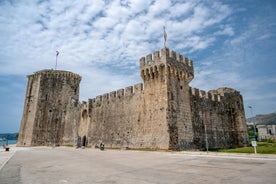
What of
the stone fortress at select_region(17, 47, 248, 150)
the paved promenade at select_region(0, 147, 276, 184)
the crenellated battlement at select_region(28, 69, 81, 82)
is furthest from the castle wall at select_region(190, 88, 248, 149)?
the crenellated battlement at select_region(28, 69, 81, 82)

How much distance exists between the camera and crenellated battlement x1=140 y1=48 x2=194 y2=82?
17.8 m

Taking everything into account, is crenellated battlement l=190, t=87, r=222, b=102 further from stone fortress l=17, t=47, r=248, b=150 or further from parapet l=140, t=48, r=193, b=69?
parapet l=140, t=48, r=193, b=69

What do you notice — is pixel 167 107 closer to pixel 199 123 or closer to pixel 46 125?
pixel 199 123

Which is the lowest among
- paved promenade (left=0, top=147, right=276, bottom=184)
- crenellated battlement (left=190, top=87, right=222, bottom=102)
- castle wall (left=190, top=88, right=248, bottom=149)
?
Answer: paved promenade (left=0, top=147, right=276, bottom=184)

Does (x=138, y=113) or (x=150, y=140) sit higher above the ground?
(x=138, y=113)

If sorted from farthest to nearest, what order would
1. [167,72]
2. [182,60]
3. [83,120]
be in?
[83,120] → [182,60] → [167,72]

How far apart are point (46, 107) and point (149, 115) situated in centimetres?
2226

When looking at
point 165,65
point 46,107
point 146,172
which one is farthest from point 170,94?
point 46,107

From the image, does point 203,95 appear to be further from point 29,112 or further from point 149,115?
point 29,112

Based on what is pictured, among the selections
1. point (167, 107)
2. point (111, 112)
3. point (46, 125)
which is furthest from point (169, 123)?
point (46, 125)

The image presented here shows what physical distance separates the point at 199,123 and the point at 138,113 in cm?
644

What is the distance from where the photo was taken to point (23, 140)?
32.1 metres

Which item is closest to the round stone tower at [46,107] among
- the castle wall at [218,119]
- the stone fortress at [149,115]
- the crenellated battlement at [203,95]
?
the stone fortress at [149,115]

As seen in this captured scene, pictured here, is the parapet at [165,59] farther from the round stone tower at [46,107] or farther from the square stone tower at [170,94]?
the round stone tower at [46,107]
